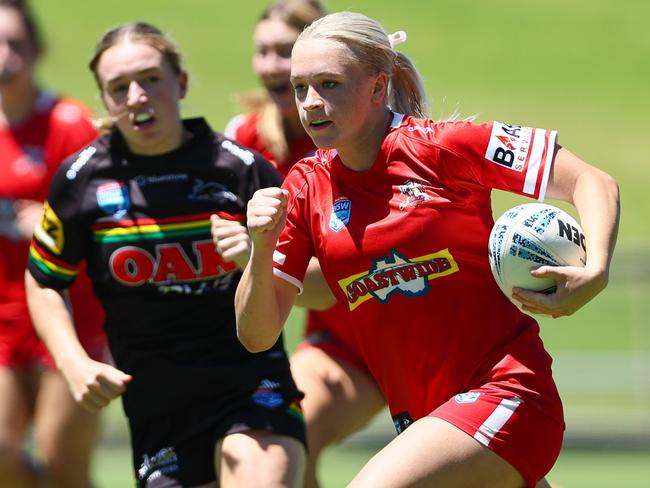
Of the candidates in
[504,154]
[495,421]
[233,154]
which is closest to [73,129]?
[233,154]

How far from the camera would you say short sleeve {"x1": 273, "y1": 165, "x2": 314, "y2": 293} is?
431 cm

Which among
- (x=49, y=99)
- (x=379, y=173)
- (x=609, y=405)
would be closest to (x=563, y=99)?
(x=609, y=405)

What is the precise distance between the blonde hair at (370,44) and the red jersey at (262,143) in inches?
52.9

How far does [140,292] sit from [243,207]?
1.57ft

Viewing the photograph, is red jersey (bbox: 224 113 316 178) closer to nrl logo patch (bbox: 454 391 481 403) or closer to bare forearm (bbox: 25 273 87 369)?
bare forearm (bbox: 25 273 87 369)

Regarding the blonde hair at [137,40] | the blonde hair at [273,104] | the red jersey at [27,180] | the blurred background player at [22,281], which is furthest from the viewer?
the red jersey at [27,180]

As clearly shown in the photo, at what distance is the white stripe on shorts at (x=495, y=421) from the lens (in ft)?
13.0

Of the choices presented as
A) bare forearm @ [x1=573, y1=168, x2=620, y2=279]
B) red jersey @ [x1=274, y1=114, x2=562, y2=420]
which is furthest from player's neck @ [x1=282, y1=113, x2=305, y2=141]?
bare forearm @ [x1=573, y1=168, x2=620, y2=279]

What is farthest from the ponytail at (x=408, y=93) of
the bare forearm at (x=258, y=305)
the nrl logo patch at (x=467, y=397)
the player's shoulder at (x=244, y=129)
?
the player's shoulder at (x=244, y=129)

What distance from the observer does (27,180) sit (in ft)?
20.1

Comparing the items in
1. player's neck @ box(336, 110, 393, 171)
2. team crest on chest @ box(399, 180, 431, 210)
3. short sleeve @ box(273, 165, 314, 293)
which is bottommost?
short sleeve @ box(273, 165, 314, 293)

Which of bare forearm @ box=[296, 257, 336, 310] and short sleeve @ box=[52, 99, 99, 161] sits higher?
short sleeve @ box=[52, 99, 99, 161]

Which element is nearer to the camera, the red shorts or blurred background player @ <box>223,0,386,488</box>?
the red shorts

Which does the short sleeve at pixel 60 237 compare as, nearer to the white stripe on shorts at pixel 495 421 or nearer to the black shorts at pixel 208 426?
the black shorts at pixel 208 426
